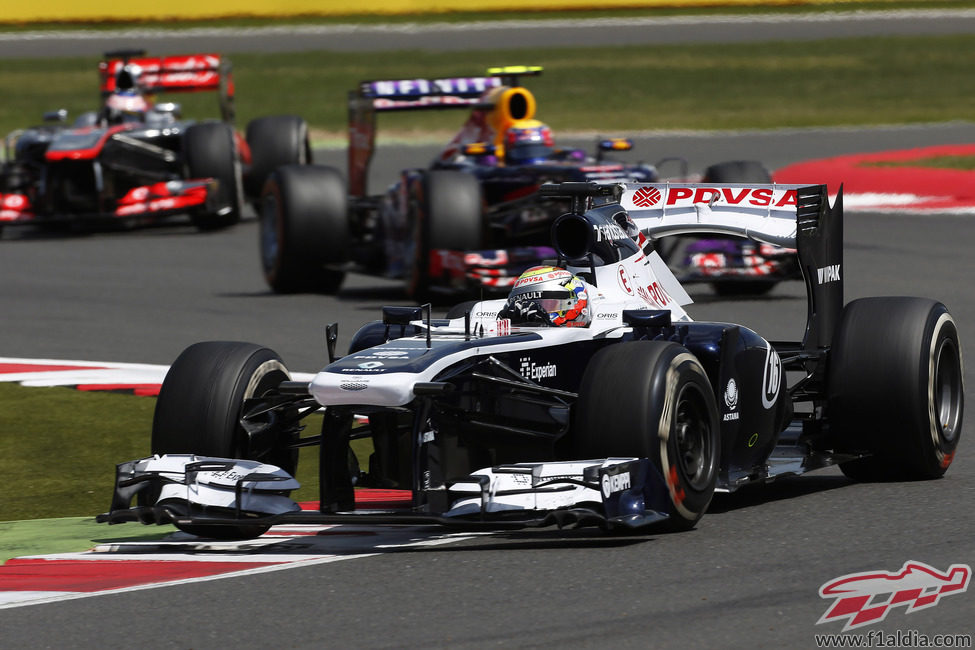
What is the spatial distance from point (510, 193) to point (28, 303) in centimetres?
464

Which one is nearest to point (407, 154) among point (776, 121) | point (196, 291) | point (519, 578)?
point (776, 121)

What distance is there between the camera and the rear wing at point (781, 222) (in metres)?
9.85

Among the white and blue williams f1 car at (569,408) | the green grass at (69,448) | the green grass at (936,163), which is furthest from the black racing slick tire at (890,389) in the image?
the green grass at (936,163)

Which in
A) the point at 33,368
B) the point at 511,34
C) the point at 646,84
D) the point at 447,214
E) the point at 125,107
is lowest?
the point at 646,84

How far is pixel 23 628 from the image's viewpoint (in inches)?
259

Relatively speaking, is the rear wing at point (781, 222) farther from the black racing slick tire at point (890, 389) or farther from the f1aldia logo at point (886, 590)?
the f1aldia logo at point (886, 590)

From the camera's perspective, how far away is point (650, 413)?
7.53 metres

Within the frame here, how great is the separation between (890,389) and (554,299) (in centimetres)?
172

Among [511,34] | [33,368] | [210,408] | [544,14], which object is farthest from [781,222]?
[544,14]

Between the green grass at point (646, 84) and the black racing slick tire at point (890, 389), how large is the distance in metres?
25.9

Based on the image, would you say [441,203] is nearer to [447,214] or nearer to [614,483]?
[447,214]

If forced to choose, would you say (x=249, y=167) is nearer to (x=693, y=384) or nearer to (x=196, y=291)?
(x=196, y=291)

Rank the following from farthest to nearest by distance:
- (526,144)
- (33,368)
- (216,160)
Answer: (216,160) → (526,144) → (33,368)

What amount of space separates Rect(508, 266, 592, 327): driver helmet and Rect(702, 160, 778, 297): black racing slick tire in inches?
310
